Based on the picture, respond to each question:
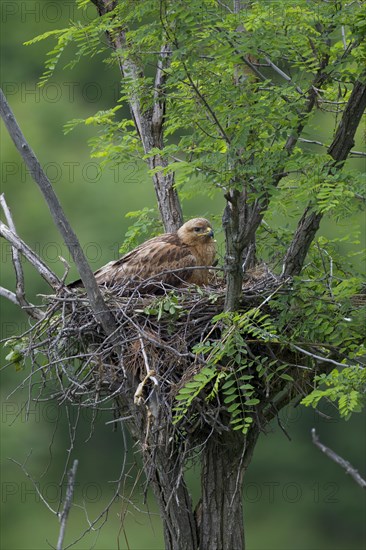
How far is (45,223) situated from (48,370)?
1028cm

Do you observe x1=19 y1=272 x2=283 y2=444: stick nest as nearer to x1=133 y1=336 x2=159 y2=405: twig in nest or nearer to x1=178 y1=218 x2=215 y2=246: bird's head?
x1=133 y1=336 x2=159 y2=405: twig in nest

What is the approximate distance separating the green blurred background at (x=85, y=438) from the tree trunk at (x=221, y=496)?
346 inches

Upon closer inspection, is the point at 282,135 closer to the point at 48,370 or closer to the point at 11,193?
the point at 48,370

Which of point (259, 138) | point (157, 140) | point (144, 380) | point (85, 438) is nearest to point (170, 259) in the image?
point (157, 140)

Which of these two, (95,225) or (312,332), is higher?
(95,225)

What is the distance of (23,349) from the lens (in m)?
7.23

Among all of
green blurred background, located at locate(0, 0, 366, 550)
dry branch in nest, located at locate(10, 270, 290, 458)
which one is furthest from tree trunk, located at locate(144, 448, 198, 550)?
green blurred background, located at locate(0, 0, 366, 550)

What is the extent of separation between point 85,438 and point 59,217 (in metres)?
13.0

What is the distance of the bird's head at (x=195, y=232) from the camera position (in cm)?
797

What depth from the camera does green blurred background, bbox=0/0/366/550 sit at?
16734mm

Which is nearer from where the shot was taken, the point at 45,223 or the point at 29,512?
the point at 45,223

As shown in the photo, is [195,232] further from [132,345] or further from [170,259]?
[132,345]

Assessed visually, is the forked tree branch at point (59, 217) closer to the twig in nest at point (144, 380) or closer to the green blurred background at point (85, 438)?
the twig in nest at point (144, 380)

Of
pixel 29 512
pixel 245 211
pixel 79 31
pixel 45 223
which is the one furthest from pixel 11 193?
pixel 245 211
